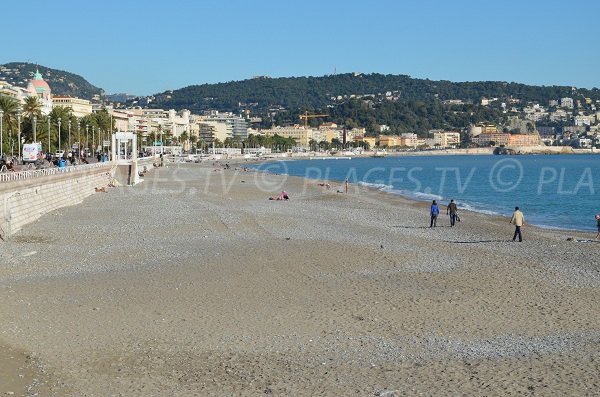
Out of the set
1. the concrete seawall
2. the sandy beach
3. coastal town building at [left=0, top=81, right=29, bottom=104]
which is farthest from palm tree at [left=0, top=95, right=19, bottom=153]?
the sandy beach

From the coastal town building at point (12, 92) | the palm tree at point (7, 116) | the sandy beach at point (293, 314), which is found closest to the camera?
the sandy beach at point (293, 314)

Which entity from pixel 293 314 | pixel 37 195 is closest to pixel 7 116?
pixel 37 195

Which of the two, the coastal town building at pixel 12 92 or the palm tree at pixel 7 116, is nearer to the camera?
the palm tree at pixel 7 116

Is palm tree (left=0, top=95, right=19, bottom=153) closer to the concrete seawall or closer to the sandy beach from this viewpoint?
the concrete seawall

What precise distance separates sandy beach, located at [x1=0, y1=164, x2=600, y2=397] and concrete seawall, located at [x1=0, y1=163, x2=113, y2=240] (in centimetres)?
68

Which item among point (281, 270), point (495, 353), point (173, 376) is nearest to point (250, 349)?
point (173, 376)

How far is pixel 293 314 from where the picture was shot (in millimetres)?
12477

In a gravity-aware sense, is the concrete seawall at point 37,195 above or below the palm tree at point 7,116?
below

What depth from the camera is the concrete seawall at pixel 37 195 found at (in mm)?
21828

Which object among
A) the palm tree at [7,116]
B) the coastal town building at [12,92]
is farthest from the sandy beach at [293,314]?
the coastal town building at [12,92]

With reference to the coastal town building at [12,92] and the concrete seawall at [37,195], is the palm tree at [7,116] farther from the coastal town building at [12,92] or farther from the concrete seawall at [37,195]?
the coastal town building at [12,92]

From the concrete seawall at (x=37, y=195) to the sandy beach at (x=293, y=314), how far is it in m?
0.68

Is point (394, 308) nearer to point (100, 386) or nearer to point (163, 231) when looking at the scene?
point (100, 386)

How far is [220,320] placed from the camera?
12016mm
